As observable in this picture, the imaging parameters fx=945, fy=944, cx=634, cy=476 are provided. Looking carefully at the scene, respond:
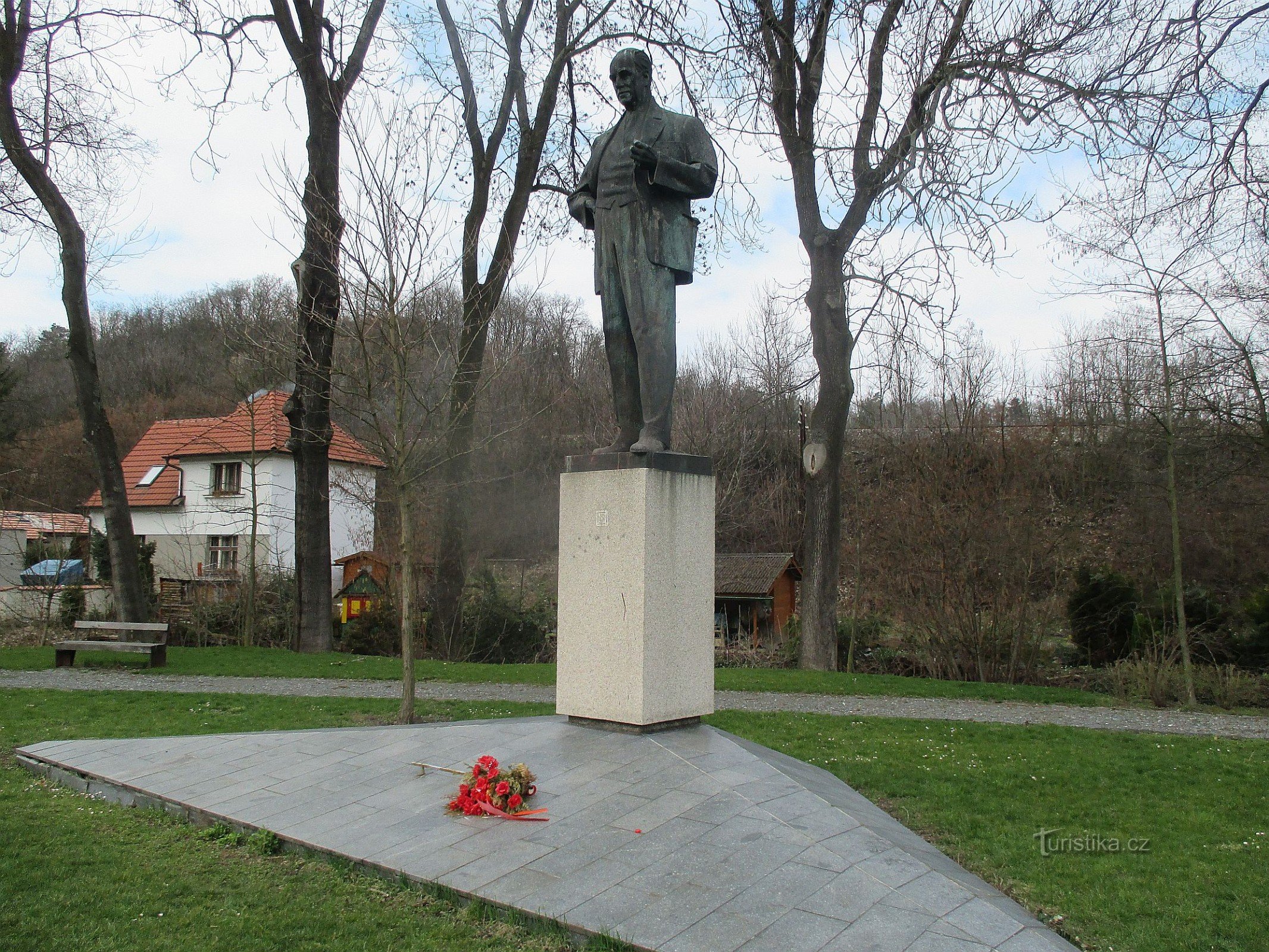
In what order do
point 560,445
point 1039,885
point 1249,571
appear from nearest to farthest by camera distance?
1. point 1039,885
2. point 1249,571
3. point 560,445

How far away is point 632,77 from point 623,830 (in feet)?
15.4

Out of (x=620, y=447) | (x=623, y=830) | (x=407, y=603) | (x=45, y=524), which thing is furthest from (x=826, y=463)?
(x=45, y=524)

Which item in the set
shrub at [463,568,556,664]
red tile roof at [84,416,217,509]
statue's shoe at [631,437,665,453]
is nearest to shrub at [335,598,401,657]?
shrub at [463,568,556,664]

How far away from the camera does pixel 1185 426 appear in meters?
15.3

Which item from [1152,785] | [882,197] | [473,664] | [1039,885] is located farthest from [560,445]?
[1039,885]

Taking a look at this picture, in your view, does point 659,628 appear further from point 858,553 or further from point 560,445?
point 560,445

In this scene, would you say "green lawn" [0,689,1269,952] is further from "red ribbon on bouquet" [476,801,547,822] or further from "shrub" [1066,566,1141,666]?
"shrub" [1066,566,1141,666]

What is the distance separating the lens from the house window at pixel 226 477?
101ft

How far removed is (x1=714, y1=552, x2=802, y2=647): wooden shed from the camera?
66.8 ft

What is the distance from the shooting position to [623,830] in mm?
4391

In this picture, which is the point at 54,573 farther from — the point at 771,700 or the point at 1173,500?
the point at 1173,500

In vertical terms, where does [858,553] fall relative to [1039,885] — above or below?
above

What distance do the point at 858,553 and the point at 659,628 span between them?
1127 cm

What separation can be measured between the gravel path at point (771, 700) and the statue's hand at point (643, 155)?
21.0 feet
